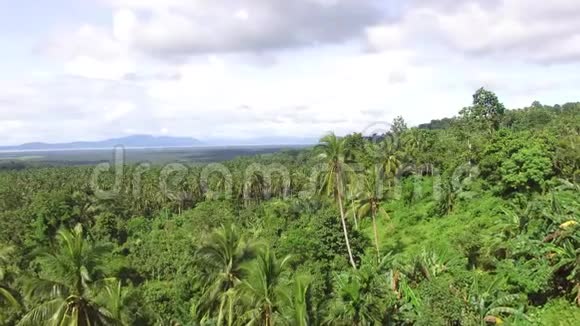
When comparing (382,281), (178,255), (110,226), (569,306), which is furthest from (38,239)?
(569,306)

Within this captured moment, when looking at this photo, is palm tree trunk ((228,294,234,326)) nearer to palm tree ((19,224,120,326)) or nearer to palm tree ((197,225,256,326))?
palm tree ((197,225,256,326))

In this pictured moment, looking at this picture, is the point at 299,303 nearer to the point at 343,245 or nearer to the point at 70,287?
the point at 70,287

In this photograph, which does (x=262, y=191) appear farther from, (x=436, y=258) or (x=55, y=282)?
(x=55, y=282)

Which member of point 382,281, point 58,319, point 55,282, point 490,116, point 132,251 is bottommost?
point 132,251

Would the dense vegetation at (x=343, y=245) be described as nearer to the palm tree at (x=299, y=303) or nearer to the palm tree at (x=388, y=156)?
the palm tree at (x=299, y=303)

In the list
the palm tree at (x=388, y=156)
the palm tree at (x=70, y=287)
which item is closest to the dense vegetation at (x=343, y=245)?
the palm tree at (x=70, y=287)

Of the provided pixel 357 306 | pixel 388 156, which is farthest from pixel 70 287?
pixel 388 156
